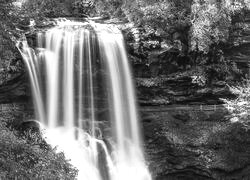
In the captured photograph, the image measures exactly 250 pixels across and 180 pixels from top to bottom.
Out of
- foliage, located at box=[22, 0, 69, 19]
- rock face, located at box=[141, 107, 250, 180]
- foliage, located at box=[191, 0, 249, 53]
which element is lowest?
rock face, located at box=[141, 107, 250, 180]

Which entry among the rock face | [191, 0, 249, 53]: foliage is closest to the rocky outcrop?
the rock face

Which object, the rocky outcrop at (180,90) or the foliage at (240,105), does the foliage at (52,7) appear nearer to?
the rocky outcrop at (180,90)

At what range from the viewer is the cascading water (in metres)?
15.1

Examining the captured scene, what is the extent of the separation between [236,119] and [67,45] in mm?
7938

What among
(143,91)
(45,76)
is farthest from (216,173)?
(45,76)

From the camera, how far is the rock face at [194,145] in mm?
17094

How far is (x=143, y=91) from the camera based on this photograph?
1761 centimetres

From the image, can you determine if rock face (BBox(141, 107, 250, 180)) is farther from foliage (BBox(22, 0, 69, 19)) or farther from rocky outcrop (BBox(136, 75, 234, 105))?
foliage (BBox(22, 0, 69, 19))

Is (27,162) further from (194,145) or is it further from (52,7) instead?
(52,7)

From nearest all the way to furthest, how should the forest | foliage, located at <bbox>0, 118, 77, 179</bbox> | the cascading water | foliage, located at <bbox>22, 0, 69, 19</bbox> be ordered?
1. foliage, located at <bbox>0, 118, 77, 179</bbox>
2. the cascading water
3. the forest
4. foliage, located at <bbox>22, 0, 69, 19</bbox>

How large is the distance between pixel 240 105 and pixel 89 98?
21.1 feet

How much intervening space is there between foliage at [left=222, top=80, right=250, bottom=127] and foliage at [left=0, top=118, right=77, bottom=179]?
838cm

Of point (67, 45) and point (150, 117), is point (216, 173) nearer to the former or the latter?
point (150, 117)

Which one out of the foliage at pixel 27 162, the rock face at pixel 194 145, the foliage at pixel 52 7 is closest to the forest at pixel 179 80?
the rock face at pixel 194 145
